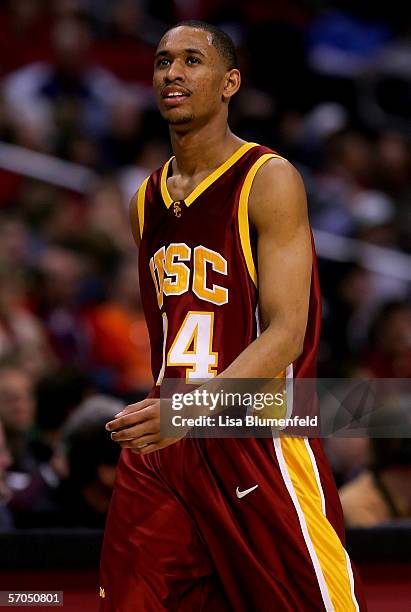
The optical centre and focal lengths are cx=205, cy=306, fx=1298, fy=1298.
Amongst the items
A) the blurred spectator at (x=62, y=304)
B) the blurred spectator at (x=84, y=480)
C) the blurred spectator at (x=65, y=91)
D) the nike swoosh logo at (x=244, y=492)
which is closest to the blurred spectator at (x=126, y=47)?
the blurred spectator at (x=65, y=91)

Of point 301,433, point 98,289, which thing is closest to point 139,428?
point 301,433

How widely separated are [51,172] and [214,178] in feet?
16.9

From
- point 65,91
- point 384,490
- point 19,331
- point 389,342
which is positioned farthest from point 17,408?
point 65,91

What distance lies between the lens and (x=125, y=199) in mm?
8297

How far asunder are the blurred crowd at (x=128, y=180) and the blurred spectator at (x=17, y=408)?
0.03 ft

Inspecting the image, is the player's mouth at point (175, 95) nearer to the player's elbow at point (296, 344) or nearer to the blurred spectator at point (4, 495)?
the player's elbow at point (296, 344)

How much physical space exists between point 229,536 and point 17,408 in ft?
8.59

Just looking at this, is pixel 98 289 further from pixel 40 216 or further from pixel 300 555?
pixel 300 555

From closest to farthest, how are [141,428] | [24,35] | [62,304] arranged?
[141,428]
[62,304]
[24,35]

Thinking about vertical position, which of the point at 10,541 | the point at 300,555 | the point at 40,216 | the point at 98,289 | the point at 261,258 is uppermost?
the point at 40,216

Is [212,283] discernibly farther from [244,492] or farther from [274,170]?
[244,492]

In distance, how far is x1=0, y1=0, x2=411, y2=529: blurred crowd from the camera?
18.8ft

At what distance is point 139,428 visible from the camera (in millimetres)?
3318

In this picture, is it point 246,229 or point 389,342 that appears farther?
point 389,342
